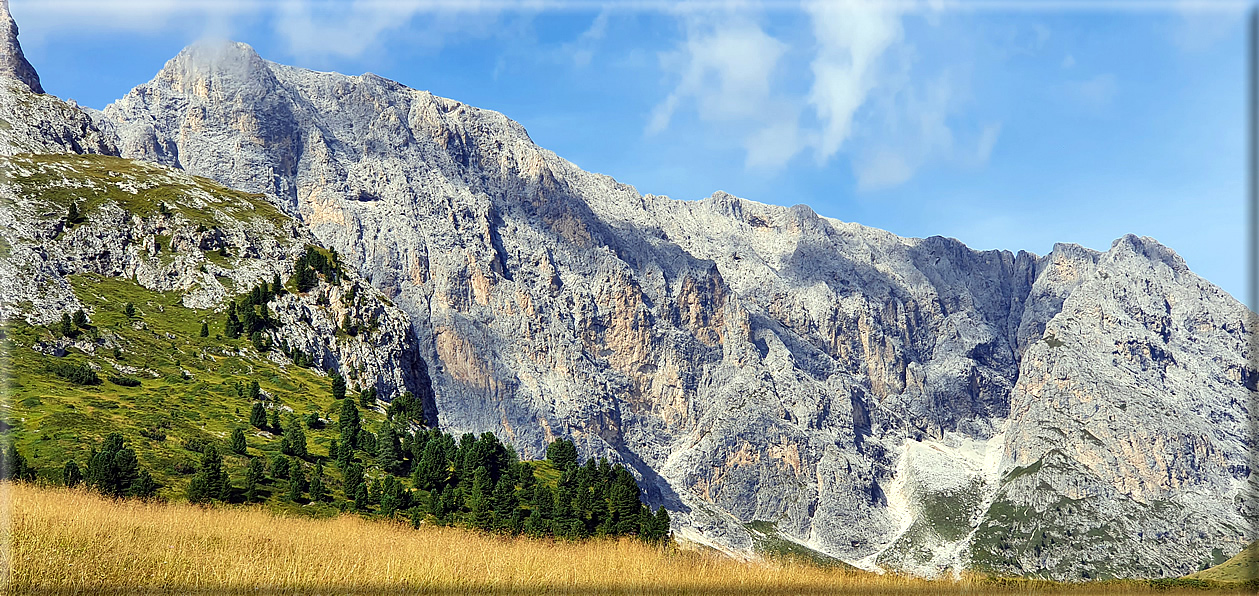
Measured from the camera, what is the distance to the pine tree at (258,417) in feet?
372

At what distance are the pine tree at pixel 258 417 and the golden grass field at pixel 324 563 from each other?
8187 centimetres

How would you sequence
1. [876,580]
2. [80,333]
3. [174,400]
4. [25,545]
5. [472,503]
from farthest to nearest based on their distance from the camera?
[80,333]
[174,400]
[472,503]
[876,580]
[25,545]

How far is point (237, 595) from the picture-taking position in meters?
Result: 24.9

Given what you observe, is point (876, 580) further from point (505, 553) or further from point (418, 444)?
point (418, 444)

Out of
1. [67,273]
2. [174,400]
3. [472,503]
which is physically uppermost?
[67,273]

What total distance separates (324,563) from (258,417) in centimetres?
9491

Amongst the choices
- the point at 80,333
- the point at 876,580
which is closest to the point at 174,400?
the point at 80,333

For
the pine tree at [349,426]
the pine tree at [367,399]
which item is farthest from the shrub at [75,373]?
the pine tree at [367,399]

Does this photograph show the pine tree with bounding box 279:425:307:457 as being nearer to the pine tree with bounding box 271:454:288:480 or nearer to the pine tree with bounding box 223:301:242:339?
the pine tree with bounding box 271:454:288:480

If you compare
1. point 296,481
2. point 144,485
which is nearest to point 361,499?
point 296,481

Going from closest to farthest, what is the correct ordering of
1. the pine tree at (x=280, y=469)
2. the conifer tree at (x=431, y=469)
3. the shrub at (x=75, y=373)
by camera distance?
the pine tree at (x=280, y=469)
the conifer tree at (x=431, y=469)
the shrub at (x=75, y=373)

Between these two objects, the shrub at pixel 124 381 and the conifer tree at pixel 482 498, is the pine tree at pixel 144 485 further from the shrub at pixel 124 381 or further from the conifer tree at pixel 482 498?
the shrub at pixel 124 381

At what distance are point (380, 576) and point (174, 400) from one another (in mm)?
102397

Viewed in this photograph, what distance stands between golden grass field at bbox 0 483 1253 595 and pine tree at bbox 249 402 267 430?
81.9 meters
